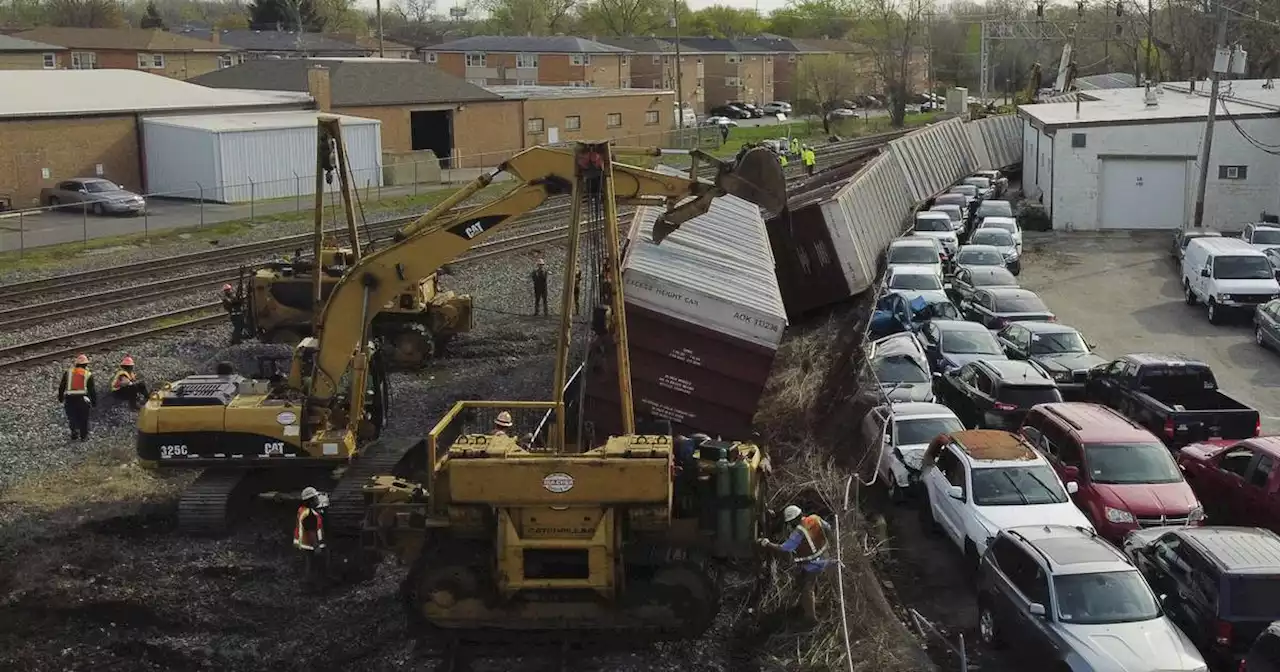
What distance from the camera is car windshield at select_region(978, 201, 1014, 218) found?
38.5 m

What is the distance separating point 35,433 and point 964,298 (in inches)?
706

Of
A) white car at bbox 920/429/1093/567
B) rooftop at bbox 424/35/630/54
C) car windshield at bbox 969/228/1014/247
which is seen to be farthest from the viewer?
rooftop at bbox 424/35/630/54

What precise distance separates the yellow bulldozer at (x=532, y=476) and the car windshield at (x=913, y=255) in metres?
16.0

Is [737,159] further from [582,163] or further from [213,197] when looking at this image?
[213,197]

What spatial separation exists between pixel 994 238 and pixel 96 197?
28305 mm

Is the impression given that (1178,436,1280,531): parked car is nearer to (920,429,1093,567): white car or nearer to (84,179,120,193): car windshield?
(920,429,1093,567): white car

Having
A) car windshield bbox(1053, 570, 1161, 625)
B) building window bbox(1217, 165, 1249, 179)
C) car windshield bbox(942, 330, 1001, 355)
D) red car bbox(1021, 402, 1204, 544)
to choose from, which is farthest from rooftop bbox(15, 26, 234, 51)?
car windshield bbox(1053, 570, 1161, 625)

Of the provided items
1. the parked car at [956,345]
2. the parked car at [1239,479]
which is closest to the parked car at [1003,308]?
the parked car at [956,345]

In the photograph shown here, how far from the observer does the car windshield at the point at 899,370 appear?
20.4 m

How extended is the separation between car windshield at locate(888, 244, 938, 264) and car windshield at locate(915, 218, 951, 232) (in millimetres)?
5357

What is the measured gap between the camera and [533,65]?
90188 mm

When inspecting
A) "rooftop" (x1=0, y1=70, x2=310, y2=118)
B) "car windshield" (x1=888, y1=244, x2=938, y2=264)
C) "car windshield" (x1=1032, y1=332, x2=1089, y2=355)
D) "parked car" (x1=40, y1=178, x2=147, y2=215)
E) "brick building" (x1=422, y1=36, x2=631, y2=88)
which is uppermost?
"brick building" (x1=422, y1=36, x2=631, y2=88)

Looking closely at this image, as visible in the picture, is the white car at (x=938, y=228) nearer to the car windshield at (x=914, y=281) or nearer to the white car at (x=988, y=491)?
the car windshield at (x=914, y=281)

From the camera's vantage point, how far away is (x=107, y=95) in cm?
5016
